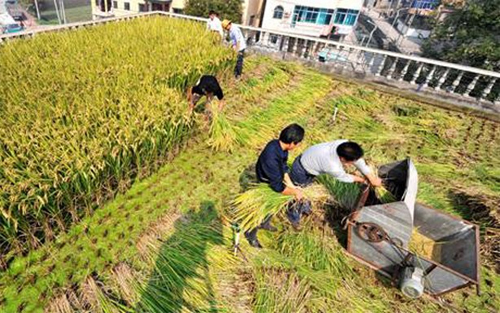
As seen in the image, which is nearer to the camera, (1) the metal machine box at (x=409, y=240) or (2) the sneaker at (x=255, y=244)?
(1) the metal machine box at (x=409, y=240)

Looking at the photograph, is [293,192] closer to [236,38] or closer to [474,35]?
[236,38]

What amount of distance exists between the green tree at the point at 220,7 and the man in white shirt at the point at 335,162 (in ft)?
77.3

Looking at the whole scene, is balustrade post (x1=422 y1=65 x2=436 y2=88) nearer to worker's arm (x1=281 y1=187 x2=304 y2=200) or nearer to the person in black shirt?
the person in black shirt

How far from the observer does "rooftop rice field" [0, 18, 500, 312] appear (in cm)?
213

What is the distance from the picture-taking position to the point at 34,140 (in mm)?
2293

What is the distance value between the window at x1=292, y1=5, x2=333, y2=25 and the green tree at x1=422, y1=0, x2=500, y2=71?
9.76 metres

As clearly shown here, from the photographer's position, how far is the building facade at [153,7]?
25.8 m

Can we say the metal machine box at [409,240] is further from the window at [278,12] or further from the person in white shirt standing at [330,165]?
the window at [278,12]

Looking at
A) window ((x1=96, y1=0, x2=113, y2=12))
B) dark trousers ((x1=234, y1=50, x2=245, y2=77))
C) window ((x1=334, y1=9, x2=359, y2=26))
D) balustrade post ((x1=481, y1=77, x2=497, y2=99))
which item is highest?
window ((x1=334, y1=9, x2=359, y2=26))

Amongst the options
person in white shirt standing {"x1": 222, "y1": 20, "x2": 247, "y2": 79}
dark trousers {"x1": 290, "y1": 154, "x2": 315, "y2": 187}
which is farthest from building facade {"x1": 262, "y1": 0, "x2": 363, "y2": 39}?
dark trousers {"x1": 290, "y1": 154, "x2": 315, "y2": 187}

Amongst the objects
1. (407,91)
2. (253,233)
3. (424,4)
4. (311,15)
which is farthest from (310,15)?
(424,4)

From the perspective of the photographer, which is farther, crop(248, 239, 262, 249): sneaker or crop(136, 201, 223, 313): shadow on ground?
crop(248, 239, 262, 249): sneaker

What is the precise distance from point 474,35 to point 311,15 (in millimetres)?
13320

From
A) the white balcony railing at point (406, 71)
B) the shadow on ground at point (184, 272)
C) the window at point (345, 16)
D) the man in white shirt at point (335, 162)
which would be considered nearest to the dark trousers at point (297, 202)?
the man in white shirt at point (335, 162)
